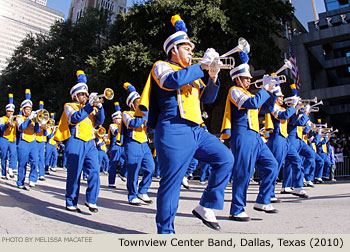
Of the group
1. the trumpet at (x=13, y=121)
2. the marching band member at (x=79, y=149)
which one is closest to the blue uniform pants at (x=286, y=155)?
the marching band member at (x=79, y=149)

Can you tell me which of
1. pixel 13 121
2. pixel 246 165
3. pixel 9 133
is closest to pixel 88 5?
pixel 9 133

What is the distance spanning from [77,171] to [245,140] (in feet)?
8.57

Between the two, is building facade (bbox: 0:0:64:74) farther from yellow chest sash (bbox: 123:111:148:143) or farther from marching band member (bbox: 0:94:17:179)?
yellow chest sash (bbox: 123:111:148:143)

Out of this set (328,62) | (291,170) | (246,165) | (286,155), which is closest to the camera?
(246,165)

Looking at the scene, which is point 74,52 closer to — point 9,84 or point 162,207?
point 9,84

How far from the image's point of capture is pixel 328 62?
38531 mm

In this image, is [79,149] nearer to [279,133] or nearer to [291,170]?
[279,133]

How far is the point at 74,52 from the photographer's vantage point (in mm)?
30016

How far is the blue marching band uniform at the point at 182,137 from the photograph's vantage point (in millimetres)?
3219

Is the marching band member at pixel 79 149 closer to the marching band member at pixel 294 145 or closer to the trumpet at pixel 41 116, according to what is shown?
the trumpet at pixel 41 116

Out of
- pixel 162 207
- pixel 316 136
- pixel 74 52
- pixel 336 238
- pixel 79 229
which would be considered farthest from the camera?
pixel 74 52

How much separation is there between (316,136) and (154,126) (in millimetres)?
11248

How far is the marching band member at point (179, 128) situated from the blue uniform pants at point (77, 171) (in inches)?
83.4

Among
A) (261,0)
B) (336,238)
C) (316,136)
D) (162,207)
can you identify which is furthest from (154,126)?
(261,0)
